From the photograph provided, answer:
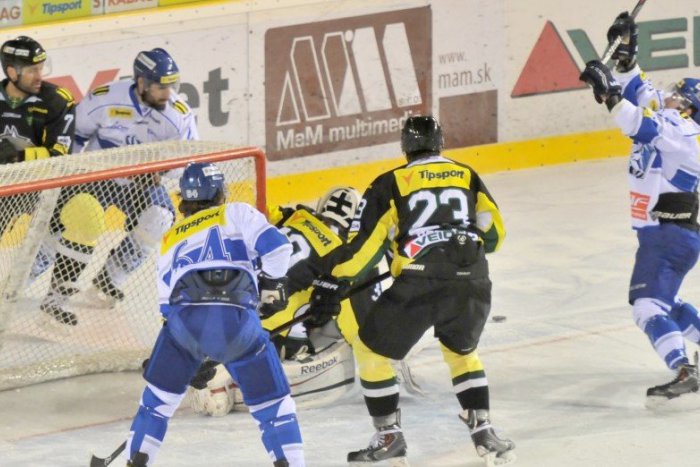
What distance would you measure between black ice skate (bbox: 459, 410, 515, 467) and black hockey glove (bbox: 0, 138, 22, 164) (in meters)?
2.37

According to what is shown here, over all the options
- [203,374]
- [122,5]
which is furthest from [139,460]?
[122,5]

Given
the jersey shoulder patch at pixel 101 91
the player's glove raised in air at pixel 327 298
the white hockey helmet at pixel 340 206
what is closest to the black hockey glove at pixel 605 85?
the white hockey helmet at pixel 340 206

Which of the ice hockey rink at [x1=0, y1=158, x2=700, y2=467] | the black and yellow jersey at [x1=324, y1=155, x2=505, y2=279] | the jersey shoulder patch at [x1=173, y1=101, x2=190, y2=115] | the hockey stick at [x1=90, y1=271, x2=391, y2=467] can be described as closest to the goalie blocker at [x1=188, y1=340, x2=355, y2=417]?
the ice hockey rink at [x1=0, y1=158, x2=700, y2=467]

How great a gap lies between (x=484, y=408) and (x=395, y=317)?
45 centimetres

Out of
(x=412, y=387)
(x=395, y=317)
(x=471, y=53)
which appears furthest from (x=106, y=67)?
(x=395, y=317)

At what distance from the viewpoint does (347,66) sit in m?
9.80

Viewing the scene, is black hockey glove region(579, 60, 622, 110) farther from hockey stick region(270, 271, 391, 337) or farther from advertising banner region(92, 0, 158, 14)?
advertising banner region(92, 0, 158, 14)

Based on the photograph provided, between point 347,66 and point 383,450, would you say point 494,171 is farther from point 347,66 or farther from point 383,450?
point 383,450

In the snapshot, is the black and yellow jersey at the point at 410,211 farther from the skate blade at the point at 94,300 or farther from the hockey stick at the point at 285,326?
the skate blade at the point at 94,300

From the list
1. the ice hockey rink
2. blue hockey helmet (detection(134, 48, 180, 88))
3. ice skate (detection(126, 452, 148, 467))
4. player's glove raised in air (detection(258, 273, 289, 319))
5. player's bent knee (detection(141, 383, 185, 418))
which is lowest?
the ice hockey rink

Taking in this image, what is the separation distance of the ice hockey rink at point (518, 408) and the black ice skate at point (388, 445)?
15 cm

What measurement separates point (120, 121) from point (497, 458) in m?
2.58

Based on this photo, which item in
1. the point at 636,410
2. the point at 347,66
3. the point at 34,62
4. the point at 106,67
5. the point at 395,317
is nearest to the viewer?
the point at 395,317

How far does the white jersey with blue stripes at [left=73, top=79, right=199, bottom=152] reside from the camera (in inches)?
303
